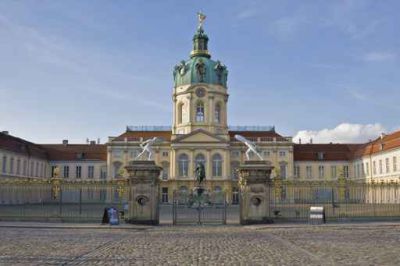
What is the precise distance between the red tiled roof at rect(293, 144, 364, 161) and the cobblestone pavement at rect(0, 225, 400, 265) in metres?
57.4

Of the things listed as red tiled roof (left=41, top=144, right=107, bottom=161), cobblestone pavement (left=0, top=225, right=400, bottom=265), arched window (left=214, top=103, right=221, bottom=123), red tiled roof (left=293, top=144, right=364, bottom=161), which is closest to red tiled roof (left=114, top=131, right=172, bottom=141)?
red tiled roof (left=41, top=144, right=107, bottom=161)

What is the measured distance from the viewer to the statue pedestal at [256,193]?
80.0ft

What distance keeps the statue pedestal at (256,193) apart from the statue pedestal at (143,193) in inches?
169

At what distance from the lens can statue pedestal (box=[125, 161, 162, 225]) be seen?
79.9 feet

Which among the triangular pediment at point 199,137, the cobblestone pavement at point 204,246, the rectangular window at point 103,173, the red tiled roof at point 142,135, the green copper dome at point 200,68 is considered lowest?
the cobblestone pavement at point 204,246

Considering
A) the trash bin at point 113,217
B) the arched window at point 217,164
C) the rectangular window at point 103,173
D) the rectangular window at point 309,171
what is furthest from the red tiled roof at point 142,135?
the trash bin at point 113,217

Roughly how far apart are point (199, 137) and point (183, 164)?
456cm

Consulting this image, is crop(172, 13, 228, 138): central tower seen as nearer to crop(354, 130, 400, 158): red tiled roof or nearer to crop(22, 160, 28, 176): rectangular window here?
crop(354, 130, 400, 158): red tiled roof

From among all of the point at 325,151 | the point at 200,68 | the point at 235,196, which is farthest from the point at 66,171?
the point at 325,151

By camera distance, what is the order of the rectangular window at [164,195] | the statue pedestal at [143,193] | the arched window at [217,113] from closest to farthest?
the statue pedestal at [143,193], the rectangular window at [164,195], the arched window at [217,113]

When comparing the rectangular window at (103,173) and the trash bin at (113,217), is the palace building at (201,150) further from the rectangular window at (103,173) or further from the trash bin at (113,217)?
the trash bin at (113,217)

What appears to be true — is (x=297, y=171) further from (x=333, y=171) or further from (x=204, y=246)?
(x=204, y=246)

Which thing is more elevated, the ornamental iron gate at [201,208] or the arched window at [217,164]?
the arched window at [217,164]

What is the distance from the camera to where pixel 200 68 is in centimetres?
7550
